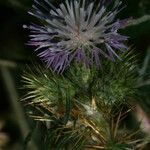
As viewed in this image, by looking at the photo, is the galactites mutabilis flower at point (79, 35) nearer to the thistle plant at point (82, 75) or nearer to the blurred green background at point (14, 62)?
the thistle plant at point (82, 75)

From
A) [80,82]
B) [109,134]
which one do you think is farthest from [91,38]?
[109,134]

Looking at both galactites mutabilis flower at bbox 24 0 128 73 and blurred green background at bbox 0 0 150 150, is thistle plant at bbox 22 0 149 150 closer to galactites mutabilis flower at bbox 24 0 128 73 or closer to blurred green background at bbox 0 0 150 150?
galactites mutabilis flower at bbox 24 0 128 73

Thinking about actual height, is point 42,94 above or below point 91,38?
below

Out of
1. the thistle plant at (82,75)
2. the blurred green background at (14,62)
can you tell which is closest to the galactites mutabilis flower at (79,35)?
the thistle plant at (82,75)

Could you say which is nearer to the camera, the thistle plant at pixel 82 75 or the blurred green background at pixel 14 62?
the thistle plant at pixel 82 75

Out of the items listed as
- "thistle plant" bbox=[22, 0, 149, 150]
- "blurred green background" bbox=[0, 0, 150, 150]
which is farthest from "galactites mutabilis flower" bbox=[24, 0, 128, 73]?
"blurred green background" bbox=[0, 0, 150, 150]

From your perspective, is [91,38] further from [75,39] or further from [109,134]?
[109,134]

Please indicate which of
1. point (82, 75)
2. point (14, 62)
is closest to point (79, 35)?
point (82, 75)
